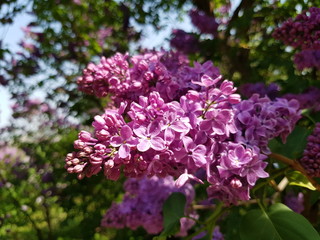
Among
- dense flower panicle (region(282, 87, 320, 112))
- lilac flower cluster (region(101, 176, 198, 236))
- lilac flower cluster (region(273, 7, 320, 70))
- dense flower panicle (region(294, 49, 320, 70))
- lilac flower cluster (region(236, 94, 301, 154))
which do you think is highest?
lilac flower cluster (region(273, 7, 320, 70))

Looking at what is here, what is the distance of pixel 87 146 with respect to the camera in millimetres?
897

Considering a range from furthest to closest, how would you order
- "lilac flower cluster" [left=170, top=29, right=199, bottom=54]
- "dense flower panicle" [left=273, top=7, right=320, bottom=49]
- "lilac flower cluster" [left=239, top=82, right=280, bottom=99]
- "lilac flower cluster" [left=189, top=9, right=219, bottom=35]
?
"lilac flower cluster" [left=189, top=9, right=219, bottom=35] → "lilac flower cluster" [left=170, top=29, right=199, bottom=54] → "lilac flower cluster" [left=239, top=82, right=280, bottom=99] → "dense flower panicle" [left=273, top=7, right=320, bottom=49]

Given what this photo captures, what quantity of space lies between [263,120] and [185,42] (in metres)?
1.37

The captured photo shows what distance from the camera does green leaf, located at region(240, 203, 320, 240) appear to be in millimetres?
1004

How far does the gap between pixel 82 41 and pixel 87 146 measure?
2.69 m

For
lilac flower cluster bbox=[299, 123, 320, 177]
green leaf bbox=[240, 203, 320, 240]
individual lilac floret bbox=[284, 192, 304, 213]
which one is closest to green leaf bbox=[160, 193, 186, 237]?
green leaf bbox=[240, 203, 320, 240]

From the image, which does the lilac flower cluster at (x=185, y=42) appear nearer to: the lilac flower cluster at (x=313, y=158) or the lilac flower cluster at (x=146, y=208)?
the lilac flower cluster at (x=146, y=208)

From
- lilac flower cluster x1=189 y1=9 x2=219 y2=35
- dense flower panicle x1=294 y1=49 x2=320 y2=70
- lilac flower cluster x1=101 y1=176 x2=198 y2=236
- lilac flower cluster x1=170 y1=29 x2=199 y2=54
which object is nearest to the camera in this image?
dense flower panicle x1=294 y1=49 x2=320 y2=70

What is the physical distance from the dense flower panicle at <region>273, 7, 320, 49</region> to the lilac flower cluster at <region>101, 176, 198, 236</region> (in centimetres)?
113

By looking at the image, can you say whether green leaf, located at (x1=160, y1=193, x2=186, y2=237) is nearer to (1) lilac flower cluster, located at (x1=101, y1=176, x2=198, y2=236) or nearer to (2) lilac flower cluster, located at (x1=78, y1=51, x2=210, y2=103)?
(1) lilac flower cluster, located at (x1=101, y1=176, x2=198, y2=236)

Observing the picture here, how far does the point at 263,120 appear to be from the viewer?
1.04 meters

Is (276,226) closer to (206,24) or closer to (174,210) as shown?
(174,210)

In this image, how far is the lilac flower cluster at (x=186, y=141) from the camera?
885 mm

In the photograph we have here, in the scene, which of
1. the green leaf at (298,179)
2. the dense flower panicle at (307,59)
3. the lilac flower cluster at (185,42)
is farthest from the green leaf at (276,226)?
the lilac flower cluster at (185,42)
